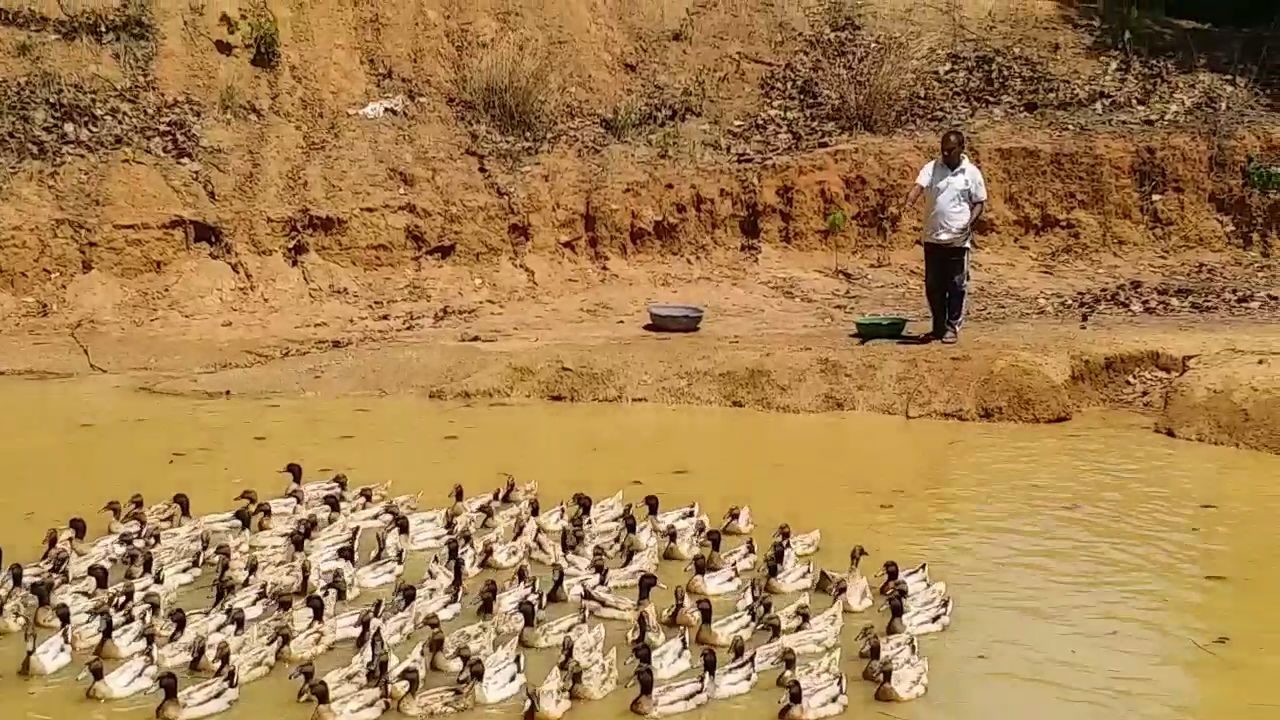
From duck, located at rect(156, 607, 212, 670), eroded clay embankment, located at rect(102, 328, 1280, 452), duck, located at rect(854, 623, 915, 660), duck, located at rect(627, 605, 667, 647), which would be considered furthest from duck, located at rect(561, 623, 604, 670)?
eroded clay embankment, located at rect(102, 328, 1280, 452)

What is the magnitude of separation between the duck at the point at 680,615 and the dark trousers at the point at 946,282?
6531 mm

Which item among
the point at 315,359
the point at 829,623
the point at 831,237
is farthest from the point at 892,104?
the point at 829,623

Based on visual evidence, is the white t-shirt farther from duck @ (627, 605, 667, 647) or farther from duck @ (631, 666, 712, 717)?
duck @ (631, 666, 712, 717)

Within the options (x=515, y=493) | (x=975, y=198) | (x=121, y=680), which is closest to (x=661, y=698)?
(x=121, y=680)

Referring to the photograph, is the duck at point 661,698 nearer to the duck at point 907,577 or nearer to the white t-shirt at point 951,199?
the duck at point 907,577

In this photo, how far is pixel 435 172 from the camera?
19.0 metres

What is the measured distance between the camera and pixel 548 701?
6805 millimetres

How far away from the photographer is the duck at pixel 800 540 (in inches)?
353

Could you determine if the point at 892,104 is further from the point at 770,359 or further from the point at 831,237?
the point at 770,359

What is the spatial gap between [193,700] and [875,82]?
15.6 meters

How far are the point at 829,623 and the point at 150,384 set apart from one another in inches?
356

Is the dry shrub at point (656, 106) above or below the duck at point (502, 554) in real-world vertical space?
above

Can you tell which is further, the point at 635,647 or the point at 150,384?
the point at 150,384

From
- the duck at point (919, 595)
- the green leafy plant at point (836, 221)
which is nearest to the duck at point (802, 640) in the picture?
the duck at point (919, 595)
